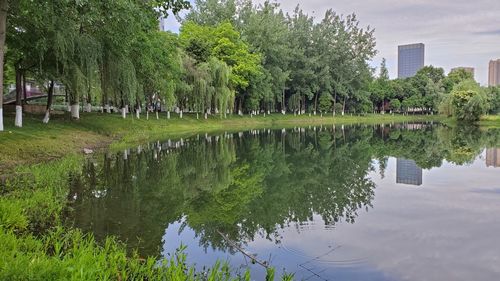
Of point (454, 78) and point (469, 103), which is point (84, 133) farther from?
point (454, 78)

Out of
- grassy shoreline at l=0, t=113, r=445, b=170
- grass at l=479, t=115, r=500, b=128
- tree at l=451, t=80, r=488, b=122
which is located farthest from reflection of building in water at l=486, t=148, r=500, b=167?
grass at l=479, t=115, r=500, b=128

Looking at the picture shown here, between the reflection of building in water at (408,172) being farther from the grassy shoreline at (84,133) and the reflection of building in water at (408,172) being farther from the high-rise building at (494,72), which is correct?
the high-rise building at (494,72)

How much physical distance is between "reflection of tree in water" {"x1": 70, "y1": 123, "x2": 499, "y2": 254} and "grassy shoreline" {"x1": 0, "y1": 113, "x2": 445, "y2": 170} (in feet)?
A: 6.00

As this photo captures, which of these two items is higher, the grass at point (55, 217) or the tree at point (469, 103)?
the tree at point (469, 103)

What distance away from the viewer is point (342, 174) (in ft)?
50.1

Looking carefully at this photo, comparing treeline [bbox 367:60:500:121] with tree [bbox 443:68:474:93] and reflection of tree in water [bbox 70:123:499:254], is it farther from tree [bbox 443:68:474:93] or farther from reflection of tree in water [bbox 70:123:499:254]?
reflection of tree in water [bbox 70:123:499:254]

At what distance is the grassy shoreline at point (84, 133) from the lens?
14336 millimetres

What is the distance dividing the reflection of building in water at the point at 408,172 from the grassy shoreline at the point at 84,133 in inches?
468

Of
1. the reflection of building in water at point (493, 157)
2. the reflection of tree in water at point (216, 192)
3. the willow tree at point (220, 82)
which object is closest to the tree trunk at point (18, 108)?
the reflection of tree in water at point (216, 192)

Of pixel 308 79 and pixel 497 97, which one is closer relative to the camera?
pixel 308 79

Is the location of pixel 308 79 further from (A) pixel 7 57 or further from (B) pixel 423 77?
(A) pixel 7 57

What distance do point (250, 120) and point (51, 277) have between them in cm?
4530

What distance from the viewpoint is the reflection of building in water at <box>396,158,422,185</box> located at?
46.3ft

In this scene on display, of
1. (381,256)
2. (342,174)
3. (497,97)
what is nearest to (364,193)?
(342,174)
